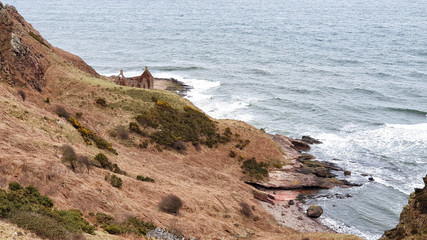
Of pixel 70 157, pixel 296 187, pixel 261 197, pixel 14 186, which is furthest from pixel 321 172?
pixel 14 186

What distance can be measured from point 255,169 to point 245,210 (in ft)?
34.5

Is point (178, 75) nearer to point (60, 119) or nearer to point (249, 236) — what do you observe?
point (60, 119)

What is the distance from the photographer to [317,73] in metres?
93.9

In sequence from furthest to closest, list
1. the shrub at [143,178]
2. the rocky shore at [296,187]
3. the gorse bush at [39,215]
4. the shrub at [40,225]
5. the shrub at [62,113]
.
A: the rocky shore at [296,187]
the shrub at [62,113]
the shrub at [143,178]
the gorse bush at [39,215]
the shrub at [40,225]

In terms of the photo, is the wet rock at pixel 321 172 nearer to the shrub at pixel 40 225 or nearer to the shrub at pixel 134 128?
the shrub at pixel 134 128

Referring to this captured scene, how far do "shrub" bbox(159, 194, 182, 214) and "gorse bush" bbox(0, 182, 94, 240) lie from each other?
6397mm

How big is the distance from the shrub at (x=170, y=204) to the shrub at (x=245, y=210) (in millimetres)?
6918

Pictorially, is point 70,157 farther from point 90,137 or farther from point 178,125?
point 178,125

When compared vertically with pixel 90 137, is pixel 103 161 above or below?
below

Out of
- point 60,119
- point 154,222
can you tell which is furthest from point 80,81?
point 154,222

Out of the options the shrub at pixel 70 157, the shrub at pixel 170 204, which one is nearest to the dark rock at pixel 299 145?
the shrub at pixel 170 204

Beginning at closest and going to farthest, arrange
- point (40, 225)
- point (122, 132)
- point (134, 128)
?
point (40, 225), point (122, 132), point (134, 128)

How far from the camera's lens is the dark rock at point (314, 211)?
35625mm

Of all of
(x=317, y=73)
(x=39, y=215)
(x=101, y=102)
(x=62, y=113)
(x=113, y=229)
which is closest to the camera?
(x=39, y=215)
